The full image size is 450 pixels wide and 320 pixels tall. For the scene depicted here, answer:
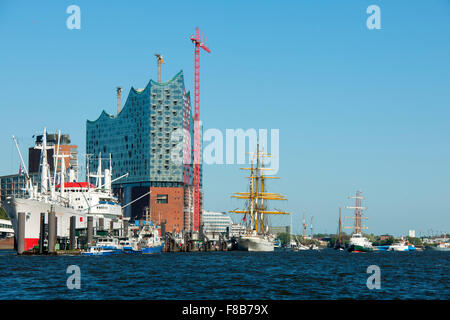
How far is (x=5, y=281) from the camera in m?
52.5

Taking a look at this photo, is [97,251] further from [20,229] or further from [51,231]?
[20,229]

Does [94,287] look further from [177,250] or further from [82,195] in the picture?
[177,250]

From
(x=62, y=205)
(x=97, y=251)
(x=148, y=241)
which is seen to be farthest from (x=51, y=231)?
(x=62, y=205)

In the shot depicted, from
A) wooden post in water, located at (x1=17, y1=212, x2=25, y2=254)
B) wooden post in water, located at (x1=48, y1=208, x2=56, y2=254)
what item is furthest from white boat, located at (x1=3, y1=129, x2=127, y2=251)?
wooden post in water, located at (x1=17, y1=212, x2=25, y2=254)

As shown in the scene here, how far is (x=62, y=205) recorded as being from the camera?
143 m

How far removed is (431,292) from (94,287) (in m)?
27.8

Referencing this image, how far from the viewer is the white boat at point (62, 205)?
119875 millimetres

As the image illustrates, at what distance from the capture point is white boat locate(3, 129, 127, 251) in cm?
11988

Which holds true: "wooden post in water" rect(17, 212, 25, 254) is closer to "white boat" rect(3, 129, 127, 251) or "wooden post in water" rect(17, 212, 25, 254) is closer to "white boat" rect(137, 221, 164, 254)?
"white boat" rect(3, 129, 127, 251)

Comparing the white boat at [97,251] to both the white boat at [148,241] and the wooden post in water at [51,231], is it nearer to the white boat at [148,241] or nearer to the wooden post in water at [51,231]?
the wooden post in water at [51,231]

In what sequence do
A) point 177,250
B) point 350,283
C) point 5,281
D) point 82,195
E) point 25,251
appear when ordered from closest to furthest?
1. point 5,281
2. point 350,283
3. point 25,251
4. point 82,195
5. point 177,250

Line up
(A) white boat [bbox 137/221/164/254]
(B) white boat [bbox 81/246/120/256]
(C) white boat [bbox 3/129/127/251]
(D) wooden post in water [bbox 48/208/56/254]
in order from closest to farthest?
(D) wooden post in water [bbox 48/208/56/254] < (B) white boat [bbox 81/246/120/256] < (C) white boat [bbox 3/129/127/251] < (A) white boat [bbox 137/221/164/254]
